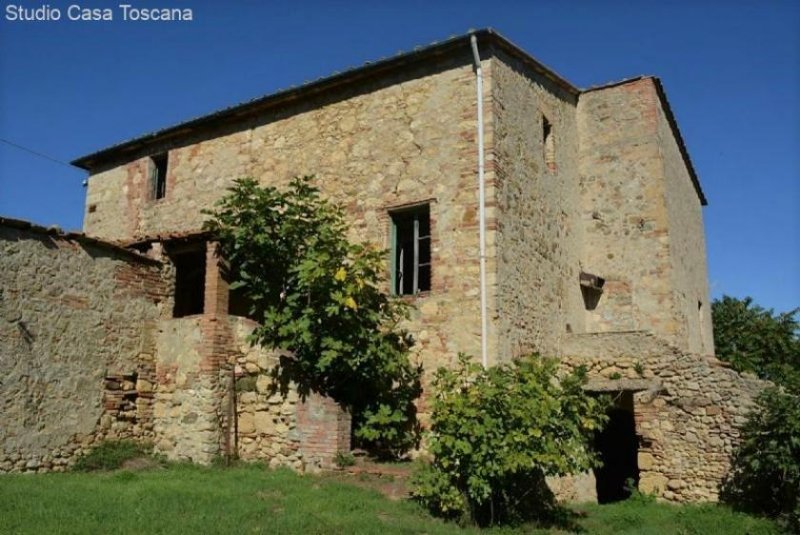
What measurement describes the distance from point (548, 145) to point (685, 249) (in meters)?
4.55

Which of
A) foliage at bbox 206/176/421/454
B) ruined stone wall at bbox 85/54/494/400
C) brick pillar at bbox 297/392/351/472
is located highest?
ruined stone wall at bbox 85/54/494/400

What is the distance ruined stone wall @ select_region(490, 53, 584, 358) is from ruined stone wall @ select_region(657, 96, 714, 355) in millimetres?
1909

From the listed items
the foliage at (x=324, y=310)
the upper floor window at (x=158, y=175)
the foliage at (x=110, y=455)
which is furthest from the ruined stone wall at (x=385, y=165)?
the foliage at (x=110, y=455)

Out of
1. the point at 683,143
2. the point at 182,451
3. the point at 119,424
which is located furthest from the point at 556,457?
the point at 683,143

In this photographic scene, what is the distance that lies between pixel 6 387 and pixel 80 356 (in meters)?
1.31

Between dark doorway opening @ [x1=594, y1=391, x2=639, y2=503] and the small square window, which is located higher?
the small square window

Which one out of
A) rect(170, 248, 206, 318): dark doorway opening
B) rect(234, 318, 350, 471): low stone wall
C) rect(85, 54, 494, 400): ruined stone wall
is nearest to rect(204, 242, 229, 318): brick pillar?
rect(234, 318, 350, 471): low stone wall

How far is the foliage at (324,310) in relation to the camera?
37.2 ft

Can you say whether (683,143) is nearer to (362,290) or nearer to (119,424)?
(362,290)

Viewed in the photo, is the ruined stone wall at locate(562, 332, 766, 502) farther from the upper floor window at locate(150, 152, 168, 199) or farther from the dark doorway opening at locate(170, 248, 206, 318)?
the upper floor window at locate(150, 152, 168, 199)

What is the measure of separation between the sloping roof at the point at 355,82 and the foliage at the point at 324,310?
2.61 metres

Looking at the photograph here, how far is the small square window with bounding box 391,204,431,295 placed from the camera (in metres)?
12.6

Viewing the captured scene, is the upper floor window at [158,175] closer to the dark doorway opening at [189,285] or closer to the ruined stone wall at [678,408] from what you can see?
the dark doorway opening at [189,285]

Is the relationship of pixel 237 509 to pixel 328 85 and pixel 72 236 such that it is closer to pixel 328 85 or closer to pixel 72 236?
pixel 72 236
